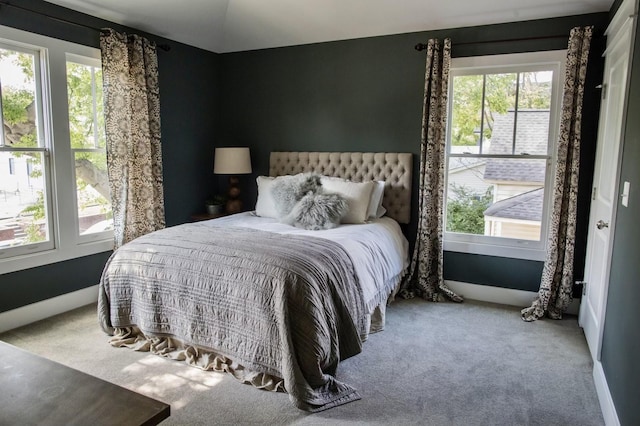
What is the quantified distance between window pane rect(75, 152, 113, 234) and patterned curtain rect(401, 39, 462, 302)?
116 inches

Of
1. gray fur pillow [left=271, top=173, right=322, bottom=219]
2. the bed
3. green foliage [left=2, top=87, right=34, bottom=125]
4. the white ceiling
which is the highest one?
the white ceiling

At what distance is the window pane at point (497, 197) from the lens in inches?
156

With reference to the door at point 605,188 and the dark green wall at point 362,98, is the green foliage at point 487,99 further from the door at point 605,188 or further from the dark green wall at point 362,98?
the door at point 605,188

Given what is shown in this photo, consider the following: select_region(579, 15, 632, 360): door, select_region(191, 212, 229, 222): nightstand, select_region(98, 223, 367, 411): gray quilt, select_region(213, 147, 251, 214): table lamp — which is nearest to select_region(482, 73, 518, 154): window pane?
select_region(579, 15, 632, 360): door

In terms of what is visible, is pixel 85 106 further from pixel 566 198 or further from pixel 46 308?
pixel 566 198

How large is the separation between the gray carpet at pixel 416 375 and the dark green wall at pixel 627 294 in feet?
1.09

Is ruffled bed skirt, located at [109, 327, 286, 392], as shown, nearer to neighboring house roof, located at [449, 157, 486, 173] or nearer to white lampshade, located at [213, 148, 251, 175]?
white lampshade, located at [213, 148, 251, 175]

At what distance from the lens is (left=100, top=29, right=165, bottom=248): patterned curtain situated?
3992mm

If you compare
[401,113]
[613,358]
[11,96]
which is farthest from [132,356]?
[401,113]

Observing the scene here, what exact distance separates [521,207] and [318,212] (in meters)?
1.88

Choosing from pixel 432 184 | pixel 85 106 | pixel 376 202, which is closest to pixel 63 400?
pixel 376 202

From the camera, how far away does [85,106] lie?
3.93 m

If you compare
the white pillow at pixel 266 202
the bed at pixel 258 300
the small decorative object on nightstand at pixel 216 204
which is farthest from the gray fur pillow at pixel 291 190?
the small decorative object on nightstand at pixel 216 204

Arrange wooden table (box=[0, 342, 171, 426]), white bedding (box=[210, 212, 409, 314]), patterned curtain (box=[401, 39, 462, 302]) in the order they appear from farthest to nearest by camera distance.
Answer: patterned curtain (box=[401, 39, 462, 302]) < white bedding (box=[210, 212, 409, 314]) < wooden table (box=[0, 342, 171, 426])
